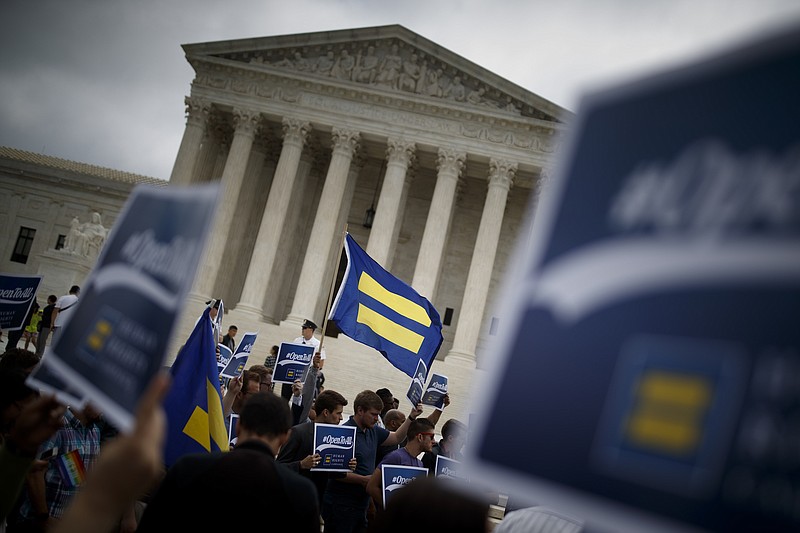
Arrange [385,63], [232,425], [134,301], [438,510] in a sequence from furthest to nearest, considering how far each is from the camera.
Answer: [385,63] < [232,425] < [134,301] < [438,510]

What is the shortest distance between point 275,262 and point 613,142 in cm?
2941

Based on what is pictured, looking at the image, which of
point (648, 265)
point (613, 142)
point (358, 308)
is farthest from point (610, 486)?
point (358, 308)

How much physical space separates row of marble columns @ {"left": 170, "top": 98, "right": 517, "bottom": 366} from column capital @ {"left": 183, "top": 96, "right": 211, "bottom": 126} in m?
0.04

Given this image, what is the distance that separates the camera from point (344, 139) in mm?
28547

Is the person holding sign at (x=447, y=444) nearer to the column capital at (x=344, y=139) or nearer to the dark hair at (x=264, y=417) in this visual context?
the dark hair at (x=264, y=417)

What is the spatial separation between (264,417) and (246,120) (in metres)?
27.2

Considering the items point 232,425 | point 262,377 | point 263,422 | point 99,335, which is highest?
point 99,335

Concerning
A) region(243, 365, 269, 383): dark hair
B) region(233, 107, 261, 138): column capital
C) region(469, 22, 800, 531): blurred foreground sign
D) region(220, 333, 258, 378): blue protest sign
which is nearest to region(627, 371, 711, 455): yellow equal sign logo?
region(469, 22, 800, 531): blurred foreground sign

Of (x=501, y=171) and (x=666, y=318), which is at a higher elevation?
(x=501, y=171)

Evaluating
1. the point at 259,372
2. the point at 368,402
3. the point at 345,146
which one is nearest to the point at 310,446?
the point at 368,402

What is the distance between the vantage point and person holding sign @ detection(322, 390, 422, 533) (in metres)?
6.33

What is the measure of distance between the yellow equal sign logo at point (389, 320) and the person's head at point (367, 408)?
268 cm

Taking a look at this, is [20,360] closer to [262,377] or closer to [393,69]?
[262,377]

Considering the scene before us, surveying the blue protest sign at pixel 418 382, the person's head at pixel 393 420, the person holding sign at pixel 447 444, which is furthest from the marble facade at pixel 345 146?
the person holding sign at pixel 447 444
